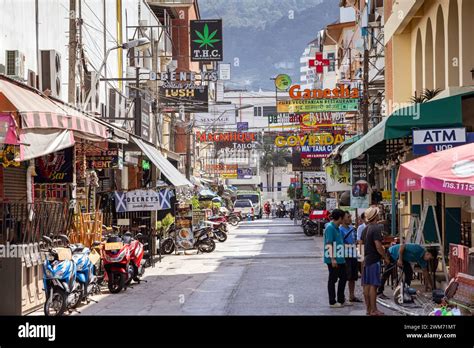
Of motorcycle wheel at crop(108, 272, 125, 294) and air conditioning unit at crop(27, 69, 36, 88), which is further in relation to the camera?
air conditioning unit at crop(27, 69, 36, 88)

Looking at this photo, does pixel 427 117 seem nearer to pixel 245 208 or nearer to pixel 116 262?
pixel 116 262

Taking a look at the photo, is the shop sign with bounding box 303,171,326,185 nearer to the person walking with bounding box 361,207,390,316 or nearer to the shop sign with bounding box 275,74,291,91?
the shop sign with bounding box 275,74,291,91

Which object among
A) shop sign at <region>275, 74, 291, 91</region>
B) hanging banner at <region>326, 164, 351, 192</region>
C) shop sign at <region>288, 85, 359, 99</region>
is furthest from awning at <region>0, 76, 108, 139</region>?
shop sign at <region>275, 74, 291, 91</region>

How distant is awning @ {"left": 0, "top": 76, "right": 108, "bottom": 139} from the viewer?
45.8 feet

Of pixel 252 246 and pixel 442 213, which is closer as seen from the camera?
pixel 442 213

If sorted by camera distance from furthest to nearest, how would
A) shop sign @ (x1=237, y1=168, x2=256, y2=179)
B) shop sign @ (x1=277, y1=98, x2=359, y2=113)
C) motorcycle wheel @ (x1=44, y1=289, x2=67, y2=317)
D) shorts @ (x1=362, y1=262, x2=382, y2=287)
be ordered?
shop sign @ (x1=237, y1=168, x2=256, y2=179), shop sign @ (x1=277, y1=98, x2=359, y2=113), motorcycle wheel @ (x1=44, y1=289, x2=67, y2=317), shorts @ (x1=362, y1=262, x2=382, y2=287)

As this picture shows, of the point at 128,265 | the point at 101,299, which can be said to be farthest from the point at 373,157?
the point at 101,299

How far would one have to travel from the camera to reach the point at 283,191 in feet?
419

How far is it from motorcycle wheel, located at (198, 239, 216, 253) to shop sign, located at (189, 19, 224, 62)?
14.2 meters

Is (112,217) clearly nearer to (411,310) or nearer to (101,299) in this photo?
(101,299)

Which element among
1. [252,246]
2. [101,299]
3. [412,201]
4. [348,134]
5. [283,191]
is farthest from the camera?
[283,191]

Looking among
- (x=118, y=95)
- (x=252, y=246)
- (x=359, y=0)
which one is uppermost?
(x=359, y=0)
